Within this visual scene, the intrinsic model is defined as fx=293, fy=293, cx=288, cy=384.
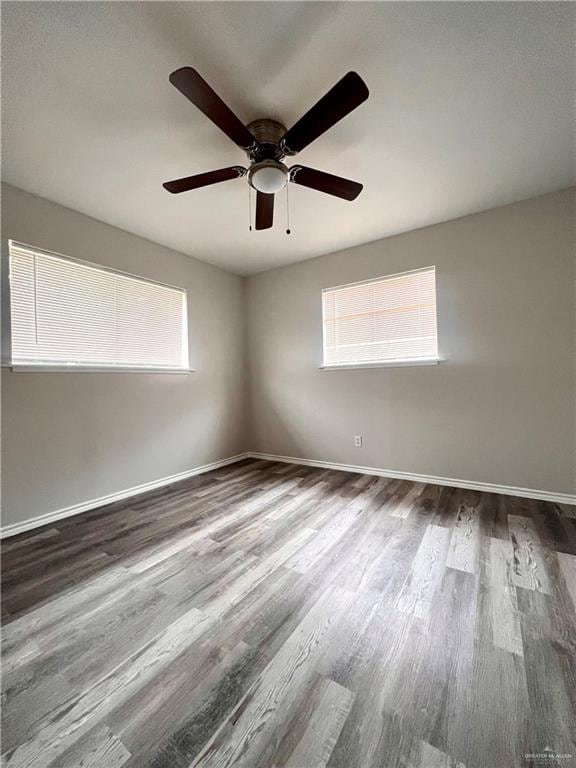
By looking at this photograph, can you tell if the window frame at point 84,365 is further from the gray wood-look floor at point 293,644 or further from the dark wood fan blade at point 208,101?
the dark wood fan blade at point 208,101

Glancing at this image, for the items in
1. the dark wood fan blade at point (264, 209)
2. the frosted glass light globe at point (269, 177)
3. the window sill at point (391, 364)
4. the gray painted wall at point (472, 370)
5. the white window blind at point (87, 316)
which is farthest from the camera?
the window sill at point (391, 364)

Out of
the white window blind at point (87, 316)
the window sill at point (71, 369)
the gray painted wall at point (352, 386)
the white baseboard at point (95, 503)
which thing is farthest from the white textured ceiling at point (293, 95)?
the white baseboard at point (95, 503)

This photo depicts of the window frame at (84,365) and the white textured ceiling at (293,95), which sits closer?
the white textured ceiling at (293,95)

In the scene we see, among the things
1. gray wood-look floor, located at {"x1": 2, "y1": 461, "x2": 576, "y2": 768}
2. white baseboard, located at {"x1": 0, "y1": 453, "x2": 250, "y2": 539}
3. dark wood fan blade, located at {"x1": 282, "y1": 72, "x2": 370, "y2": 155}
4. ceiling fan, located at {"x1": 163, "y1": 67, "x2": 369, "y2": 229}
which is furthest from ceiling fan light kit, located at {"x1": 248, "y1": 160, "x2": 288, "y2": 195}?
white baseboard, located at {"x1": 0, "y1": 453, "x2": 250, "y2": 539}

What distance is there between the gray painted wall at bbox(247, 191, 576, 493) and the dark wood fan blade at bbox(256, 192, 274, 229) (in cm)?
77

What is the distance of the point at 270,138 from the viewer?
1.69m

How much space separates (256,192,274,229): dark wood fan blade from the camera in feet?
6.21

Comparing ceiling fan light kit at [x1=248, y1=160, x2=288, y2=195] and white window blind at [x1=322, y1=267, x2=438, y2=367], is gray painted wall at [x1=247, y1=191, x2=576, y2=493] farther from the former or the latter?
ceiling fan light kit at [x1=248, y1=160, x2=288, y2=195]

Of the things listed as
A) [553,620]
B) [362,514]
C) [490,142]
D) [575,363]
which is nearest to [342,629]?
[553,620]

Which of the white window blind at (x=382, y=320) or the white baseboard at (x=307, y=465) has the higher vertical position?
the white window blind at (x=382, y=320)

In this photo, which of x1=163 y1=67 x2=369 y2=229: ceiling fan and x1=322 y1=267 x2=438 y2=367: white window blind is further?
x1=322 y1=267 x2=438 y2=367: white window blind

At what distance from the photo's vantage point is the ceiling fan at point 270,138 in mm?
1207

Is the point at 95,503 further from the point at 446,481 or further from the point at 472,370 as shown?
the point at 472,370

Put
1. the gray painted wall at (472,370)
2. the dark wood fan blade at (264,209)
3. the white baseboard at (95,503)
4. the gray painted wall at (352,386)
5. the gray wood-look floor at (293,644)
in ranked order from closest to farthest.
Answer: the gray wood-look floor at (293,644) → the dark wood fan blade at (264,209) → the white baseboard at (95,503) → the gray painted wall at (352,386) → the gray painted wall at (472,370)
